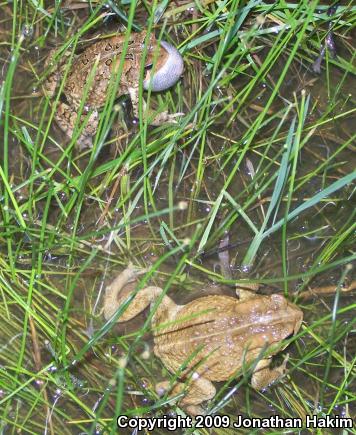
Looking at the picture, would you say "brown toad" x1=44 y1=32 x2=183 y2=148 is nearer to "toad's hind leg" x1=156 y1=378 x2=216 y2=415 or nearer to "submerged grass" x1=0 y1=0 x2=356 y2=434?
"submerged grass" x1=0 y1=0 x2=356 y2=434

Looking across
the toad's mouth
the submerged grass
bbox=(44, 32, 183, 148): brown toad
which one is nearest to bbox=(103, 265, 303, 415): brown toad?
the submerged grass

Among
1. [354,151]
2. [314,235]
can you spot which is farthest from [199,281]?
[354,151]

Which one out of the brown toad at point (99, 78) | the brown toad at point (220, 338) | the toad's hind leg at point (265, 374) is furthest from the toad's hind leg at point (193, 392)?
the brown toad at point (99, 78)

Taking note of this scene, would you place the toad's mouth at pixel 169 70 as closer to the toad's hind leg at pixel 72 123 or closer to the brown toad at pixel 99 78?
the brown toad at pixel 99 78

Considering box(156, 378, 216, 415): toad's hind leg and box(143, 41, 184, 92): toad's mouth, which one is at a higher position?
box(143, 41, 184, 92): toad's mouth

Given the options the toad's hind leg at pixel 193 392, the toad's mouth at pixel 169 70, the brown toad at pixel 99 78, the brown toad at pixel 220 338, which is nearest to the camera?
the brown toad at pixel 220 338

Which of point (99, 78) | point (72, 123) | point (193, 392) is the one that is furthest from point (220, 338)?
point (99, 78)
